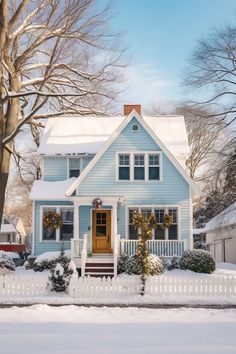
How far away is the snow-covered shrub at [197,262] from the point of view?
22.3 metres

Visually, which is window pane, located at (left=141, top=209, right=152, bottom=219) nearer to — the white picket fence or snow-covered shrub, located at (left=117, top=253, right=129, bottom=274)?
snow-covered shrub, located at (left=117, top=253, right=129, bottom=274)

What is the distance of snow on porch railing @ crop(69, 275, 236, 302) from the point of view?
16.5 m

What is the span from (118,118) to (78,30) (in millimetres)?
6260

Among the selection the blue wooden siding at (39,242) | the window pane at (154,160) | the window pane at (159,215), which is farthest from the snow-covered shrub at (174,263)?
the blue wooden siding at (39,242)

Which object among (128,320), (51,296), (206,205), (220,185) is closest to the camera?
(128,320)

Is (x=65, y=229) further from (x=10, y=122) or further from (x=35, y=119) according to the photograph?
(x=35, y=119)

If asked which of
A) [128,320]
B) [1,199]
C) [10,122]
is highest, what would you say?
[10,122]

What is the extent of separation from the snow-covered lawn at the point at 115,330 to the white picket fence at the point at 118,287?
1.73m

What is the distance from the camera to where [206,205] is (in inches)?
2124

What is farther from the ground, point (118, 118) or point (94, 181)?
point (118, 118)

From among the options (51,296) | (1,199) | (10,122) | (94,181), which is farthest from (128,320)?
(10,122)

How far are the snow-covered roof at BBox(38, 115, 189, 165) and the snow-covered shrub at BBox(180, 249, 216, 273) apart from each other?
6.65 metres

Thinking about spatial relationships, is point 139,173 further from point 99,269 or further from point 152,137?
point 99,269

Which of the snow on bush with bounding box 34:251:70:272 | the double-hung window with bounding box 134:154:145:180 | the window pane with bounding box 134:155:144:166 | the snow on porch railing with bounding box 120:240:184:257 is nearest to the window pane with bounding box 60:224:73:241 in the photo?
the snow on bush with bounding box 34:251:70:272
